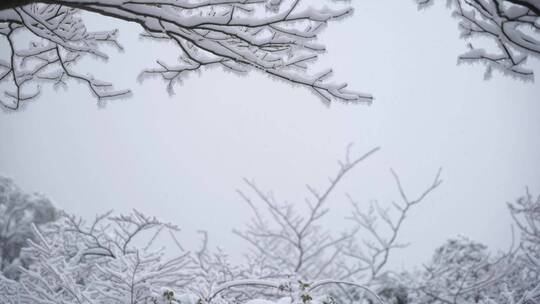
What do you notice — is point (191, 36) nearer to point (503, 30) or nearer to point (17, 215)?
point (503, 30)

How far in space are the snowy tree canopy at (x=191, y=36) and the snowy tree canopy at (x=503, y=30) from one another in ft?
2.45

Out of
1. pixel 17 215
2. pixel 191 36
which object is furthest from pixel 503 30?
pixel 17 215

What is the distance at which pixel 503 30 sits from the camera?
67.4 inches

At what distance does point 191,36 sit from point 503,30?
1.70 m

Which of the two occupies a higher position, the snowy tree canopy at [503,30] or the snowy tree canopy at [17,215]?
the snowy tree canopy at [17,215]

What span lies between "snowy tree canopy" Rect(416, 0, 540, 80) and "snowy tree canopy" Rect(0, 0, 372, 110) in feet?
2.45

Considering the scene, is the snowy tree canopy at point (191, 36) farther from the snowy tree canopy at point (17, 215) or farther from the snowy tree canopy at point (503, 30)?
the snowy tree canopy at point (17, 215)

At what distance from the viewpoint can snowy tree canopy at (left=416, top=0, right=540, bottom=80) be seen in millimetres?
1621

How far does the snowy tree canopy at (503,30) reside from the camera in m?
1.62

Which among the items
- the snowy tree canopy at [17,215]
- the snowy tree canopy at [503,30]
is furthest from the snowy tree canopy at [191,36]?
the snowy tree canopy at [17,215]

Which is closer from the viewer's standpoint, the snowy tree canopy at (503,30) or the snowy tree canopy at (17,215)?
the snowy tree canopy at (503,30)

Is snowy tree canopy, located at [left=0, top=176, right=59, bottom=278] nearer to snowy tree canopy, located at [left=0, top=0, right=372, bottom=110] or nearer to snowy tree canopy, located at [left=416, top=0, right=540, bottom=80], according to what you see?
snowy tree canopy, located at [left=0, top=0, right=372, bottom=110]

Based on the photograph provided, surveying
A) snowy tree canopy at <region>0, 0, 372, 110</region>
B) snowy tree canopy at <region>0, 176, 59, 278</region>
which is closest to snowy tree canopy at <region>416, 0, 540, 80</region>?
snowy tree canopy at <region>0, 0, 372, 110</region>

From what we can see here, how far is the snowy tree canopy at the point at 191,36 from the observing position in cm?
172
